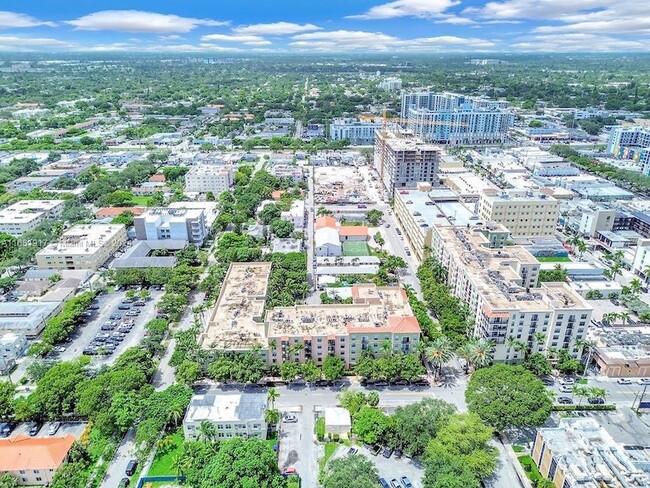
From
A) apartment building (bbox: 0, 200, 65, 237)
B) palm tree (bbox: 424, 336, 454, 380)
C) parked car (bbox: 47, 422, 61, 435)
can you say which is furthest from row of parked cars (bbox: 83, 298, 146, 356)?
palm tree (bbox: 424, 336, 454, 380)

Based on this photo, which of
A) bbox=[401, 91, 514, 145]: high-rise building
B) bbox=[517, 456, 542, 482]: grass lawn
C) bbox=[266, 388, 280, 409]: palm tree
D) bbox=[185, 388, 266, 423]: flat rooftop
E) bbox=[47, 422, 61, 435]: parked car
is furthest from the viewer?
bbox=[401, 91, 514, 145]: high-rise building

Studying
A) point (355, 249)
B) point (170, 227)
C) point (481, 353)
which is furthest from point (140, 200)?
point (481, 353)

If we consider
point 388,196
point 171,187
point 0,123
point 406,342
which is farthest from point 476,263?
point 0,123

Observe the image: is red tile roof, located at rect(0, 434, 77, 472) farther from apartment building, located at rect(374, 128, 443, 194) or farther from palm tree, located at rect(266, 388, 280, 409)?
apartment building, located at rect(374, 128, 443, 194)

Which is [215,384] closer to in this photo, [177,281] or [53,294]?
[177,281]

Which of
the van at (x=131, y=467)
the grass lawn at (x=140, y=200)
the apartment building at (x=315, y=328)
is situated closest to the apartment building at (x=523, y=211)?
the apartment building at (x=315, y=328)

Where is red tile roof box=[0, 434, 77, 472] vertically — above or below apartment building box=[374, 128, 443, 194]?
below
